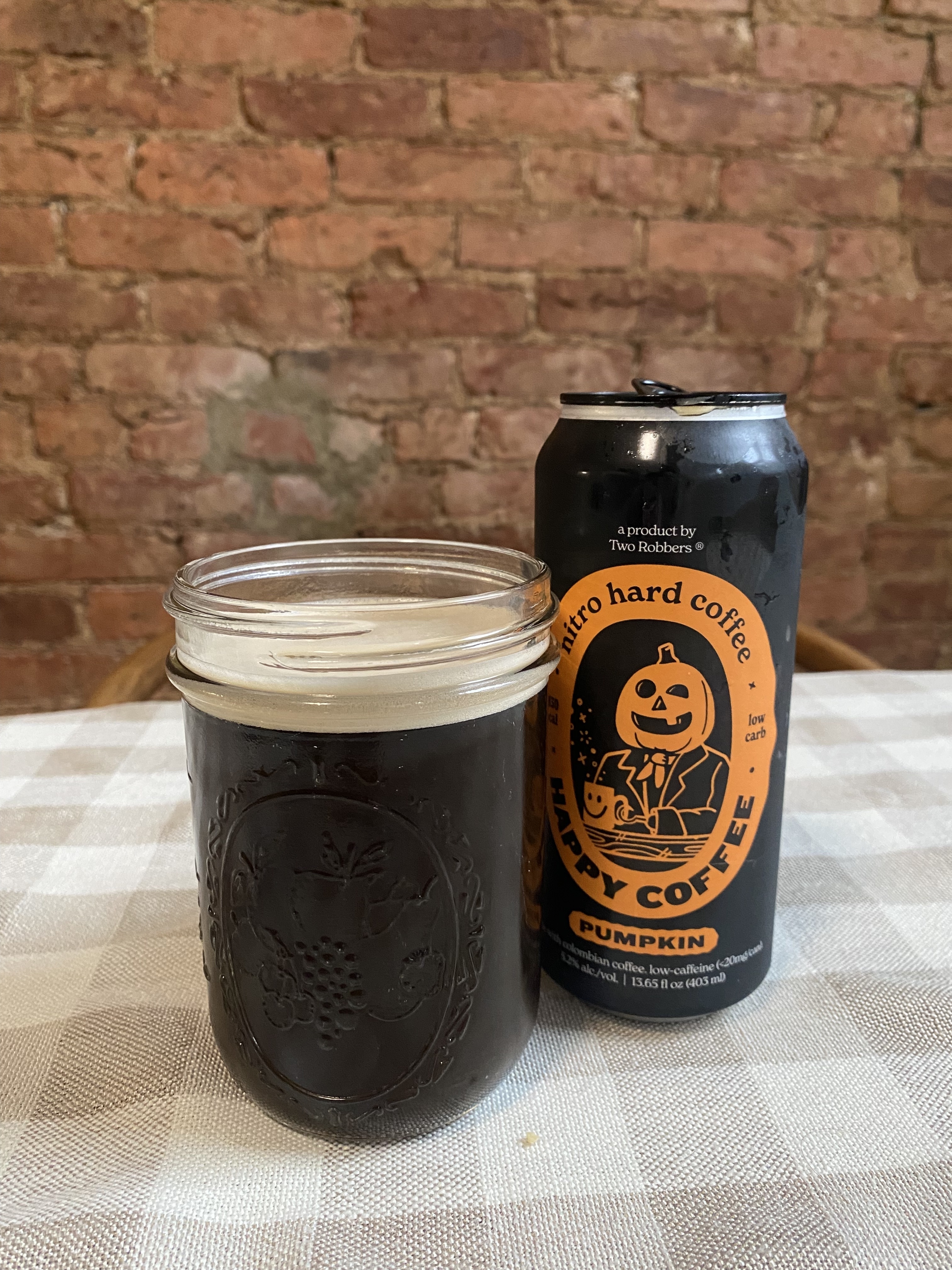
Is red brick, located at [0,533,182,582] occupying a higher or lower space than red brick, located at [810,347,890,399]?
lower

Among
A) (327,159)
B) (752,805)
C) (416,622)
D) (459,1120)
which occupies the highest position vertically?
(327,159)

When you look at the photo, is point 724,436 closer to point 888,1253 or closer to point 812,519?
point 888,1253

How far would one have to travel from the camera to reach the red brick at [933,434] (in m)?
1.37

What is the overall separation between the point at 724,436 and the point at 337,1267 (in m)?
0.40

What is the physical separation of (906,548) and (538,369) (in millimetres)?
632

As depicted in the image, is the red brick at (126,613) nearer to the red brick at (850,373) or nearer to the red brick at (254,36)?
the red brick at (254,36)

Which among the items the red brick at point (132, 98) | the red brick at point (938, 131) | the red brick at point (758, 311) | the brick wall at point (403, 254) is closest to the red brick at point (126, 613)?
the brick wall at point (403, 254)

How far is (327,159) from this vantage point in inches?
46.2

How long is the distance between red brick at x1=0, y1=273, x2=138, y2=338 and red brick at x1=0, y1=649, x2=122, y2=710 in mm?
433

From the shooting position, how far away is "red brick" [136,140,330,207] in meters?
1.16

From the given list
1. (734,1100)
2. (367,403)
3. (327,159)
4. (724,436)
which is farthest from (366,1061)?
(327,159)

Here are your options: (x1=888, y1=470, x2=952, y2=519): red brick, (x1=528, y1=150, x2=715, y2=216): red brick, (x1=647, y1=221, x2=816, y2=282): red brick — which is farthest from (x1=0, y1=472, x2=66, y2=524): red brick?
(x1=888, y1=470, x2=952, y2=519): red brick

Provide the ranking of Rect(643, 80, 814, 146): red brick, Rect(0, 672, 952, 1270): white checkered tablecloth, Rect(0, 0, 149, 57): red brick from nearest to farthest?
Rect(0, 672, 952, 1270): white checkered tablecloth → Rect(0, 0, 149, 57): red brick → Rect(643, 80, 814, 146): red brick

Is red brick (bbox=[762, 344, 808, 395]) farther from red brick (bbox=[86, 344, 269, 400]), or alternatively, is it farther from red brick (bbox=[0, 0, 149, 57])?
red brick (bbox=[0, 0, 149, 57])
